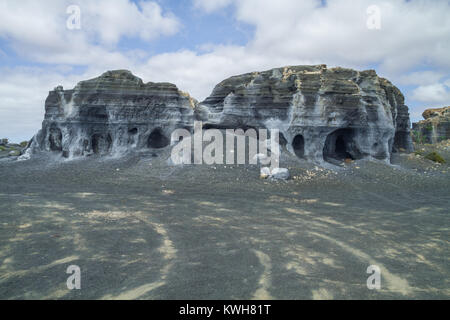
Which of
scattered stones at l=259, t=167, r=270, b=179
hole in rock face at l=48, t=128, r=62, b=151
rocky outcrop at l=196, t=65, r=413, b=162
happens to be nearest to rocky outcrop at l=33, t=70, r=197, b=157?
hole in rock face at l=48, t=128, r=62, b=151

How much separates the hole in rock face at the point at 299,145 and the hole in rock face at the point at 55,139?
965 inches

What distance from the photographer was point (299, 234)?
28.9 ft

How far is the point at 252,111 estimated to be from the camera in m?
26.7

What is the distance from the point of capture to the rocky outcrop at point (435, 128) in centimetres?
5006

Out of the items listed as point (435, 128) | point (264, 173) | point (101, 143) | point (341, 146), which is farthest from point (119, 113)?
point (435, 128)

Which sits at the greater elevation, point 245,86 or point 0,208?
point 245,86

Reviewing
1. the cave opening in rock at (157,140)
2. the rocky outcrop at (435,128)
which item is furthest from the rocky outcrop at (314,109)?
the rocky outcrop at (435,128)

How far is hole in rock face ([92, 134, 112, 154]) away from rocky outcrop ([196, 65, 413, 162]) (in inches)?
384

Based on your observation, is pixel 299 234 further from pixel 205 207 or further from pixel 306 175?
pixel 306 175

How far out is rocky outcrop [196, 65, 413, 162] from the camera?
25.6 m

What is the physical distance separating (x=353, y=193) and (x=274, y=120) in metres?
11.8

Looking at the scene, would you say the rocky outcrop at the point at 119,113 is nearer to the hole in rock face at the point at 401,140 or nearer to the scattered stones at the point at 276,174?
the scattered stones at the point at 276,174

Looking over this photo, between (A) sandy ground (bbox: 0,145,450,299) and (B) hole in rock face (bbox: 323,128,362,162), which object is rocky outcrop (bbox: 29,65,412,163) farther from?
(A) sandy ground (bbox: 0,145,450,299)
